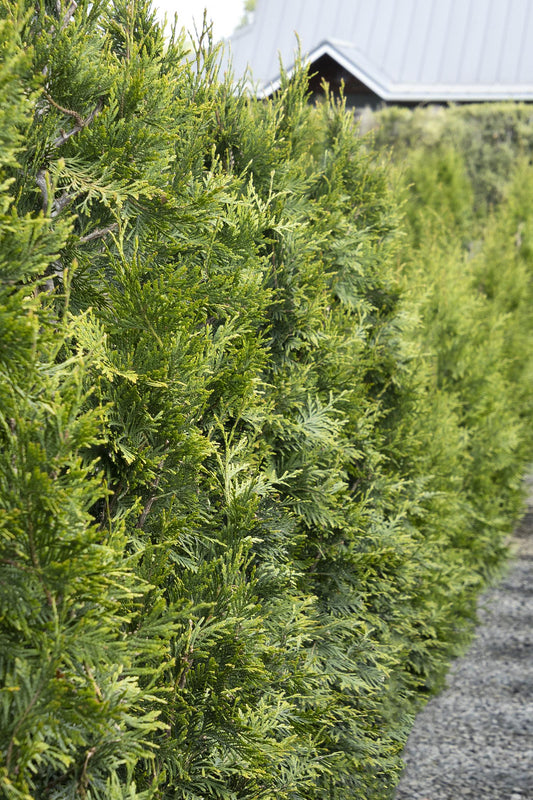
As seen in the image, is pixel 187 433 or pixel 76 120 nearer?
pixel 76 120

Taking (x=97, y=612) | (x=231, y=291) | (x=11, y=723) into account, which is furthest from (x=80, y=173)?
(x=11, y=723)

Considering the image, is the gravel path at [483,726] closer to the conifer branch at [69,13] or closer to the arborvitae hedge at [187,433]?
the arborvitae hedge at [187,433]

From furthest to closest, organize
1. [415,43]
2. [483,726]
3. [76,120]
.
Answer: [415,43] < [483,726] < [76,120]

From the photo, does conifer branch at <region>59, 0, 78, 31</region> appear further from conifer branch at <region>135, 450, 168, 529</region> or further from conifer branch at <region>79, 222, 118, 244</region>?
conifer branch at <region>135, 450, 168, 529</region>

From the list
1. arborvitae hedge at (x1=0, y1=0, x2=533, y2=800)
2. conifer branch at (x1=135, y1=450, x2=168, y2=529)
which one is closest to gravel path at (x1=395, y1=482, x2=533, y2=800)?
arborvitae hedge at (x1=0, y1=0, x2=533, y2=800)

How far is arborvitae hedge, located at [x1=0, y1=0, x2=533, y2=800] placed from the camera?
5.89 feet

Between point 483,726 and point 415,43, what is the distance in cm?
2053

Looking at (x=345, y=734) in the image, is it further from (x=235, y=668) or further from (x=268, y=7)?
(x=268, y=7)

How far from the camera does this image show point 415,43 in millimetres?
21250

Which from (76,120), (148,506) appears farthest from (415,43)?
(148,506)

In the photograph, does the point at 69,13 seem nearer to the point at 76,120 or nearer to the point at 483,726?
the point at 76,120

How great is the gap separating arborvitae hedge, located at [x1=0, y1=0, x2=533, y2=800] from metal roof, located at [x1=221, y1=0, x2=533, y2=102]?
15.4m

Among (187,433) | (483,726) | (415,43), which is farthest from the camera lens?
(415,43)

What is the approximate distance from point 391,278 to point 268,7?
23164 millimetres
